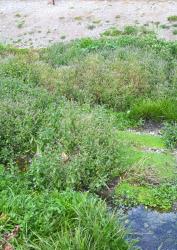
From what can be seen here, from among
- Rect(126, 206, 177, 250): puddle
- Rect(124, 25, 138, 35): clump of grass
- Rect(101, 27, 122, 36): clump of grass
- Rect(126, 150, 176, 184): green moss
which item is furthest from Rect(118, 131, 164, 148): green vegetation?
Rect(101, 27, 122, 36): clump of grass

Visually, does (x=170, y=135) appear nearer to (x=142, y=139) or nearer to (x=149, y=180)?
(x=142, y=139)

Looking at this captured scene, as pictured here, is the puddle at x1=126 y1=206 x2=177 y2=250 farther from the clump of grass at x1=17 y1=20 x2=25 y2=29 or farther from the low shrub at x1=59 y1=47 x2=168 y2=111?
the clump of grass at x1=17 y1=20 x2=25 y2=29

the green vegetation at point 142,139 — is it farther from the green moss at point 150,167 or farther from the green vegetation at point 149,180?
the green moss at point 150,167

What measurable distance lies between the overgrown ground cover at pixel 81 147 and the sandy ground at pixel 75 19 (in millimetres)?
9330

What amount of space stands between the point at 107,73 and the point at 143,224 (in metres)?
5.88

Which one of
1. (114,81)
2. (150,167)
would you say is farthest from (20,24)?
(150,167)

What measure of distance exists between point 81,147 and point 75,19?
17.7 metres

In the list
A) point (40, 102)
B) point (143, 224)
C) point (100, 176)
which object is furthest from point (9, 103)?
point (143, 224)

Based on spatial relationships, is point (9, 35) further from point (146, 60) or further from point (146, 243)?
point (146, 243)

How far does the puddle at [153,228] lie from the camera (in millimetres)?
6734

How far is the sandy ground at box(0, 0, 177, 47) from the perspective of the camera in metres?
23.1

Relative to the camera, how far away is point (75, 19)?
24.8m

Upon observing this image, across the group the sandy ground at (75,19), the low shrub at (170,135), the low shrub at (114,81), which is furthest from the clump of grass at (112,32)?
the low shrub at (170,135)

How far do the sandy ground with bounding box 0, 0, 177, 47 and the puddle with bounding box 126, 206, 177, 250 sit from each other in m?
14.6
